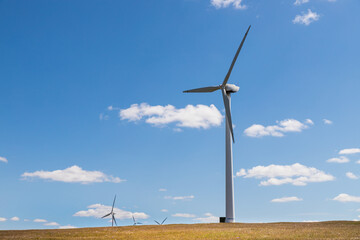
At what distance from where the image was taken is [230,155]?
6794 cm

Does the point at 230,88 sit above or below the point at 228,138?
above

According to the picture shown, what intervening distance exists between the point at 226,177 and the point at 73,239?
110 ft

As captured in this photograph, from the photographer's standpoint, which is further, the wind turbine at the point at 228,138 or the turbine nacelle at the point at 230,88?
the turbine nacelle at the point at 230,88

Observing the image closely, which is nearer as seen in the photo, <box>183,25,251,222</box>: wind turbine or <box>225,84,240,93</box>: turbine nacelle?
<box>183,25,251,222</box>: wind turbine

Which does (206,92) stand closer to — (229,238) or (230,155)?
(230,155)

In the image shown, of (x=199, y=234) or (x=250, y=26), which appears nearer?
(x=199, y=234)

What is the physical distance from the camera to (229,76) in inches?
2977

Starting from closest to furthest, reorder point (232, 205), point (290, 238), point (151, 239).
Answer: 1. point (290, 238)
2. point (151, 239)
3. point (232, 205)

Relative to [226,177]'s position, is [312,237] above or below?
below

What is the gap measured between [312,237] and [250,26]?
43.6 meters

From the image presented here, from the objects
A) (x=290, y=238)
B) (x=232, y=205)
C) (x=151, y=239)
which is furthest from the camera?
(x=232, y=205)

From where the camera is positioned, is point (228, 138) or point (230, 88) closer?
point (228, 138)

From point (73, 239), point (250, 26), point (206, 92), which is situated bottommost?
point (73, 239)

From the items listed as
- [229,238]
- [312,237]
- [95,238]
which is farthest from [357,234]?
[95,238]
